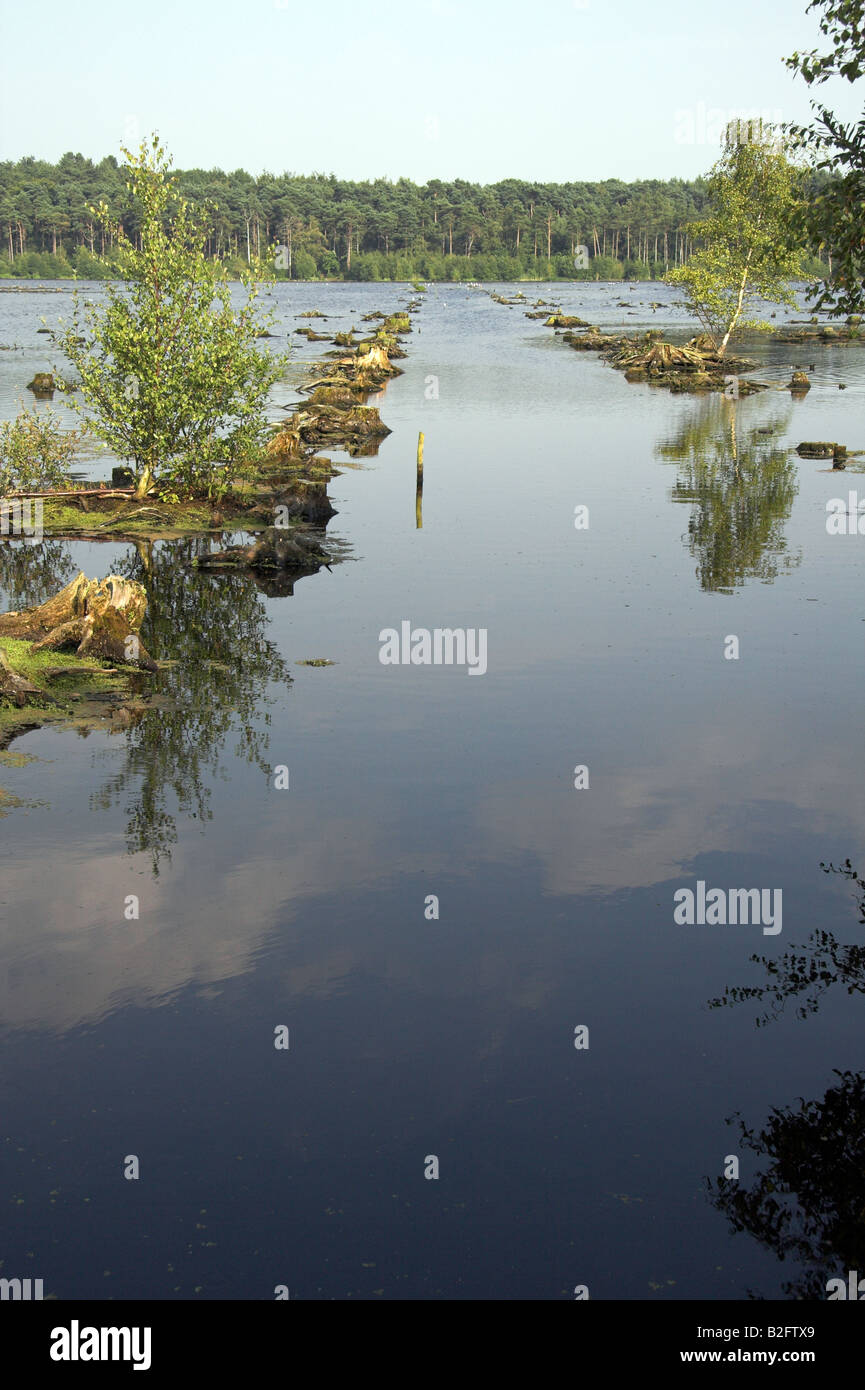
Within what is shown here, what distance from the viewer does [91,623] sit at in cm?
2625

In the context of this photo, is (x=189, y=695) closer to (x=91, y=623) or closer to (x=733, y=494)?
(x=91, y=623)

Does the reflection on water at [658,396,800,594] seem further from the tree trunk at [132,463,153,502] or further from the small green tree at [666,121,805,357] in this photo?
the small green tree at [666,121,805,357]

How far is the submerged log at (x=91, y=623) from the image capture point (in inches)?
1036

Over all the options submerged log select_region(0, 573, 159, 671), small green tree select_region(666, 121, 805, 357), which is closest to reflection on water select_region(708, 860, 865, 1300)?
submerged log select_region(0, 573, 159, 671)

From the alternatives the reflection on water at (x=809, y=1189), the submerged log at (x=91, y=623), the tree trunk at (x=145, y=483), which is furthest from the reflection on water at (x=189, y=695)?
the reflection on water at (x=809, y=1189)

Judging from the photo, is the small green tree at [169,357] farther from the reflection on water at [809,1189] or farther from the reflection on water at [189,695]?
the reflection on water at [809,1189]

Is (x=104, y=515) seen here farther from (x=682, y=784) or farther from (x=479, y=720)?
(x=682, y=784)

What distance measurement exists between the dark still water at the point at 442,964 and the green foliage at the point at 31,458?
38.6 ft

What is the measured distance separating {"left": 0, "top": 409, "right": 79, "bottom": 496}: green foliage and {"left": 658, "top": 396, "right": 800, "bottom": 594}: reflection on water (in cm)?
2201

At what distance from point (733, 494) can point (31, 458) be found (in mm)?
26319

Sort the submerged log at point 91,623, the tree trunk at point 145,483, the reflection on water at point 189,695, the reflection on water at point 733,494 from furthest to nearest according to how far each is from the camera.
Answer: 1. the tree trunk at point 145,483
2. the reflection on water at point 733,494
3. the submerged log at point 91,623
4. the reflection on water at point 189,695

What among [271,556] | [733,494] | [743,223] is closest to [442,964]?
[271,556]

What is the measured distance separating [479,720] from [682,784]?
4.60m

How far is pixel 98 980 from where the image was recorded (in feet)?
49.6
